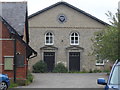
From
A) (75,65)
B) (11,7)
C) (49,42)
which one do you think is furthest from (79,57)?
(11,7)

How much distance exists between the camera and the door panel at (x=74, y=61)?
46.2m

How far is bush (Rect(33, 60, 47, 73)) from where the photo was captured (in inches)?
1746

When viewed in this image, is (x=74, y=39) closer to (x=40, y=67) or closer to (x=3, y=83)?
(x=40, y=67)

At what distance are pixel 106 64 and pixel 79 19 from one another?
6.53m

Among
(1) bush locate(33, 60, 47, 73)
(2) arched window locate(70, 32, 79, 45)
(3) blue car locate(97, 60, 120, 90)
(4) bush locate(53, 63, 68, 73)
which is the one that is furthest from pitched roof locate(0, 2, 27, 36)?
(2) arched window locate(70, 32, 79, 45)

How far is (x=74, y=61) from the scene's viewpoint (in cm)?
4612

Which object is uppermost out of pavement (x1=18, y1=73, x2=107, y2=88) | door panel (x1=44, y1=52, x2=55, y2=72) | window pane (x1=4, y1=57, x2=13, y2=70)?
door panel (x1=44, y1=52, x2=55, y2=72)

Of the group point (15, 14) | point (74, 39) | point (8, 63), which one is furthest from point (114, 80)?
point (74, 39)

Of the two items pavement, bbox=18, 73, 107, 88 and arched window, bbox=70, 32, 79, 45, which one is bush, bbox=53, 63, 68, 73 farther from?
pavement, bbox=18, 73, 107, 88

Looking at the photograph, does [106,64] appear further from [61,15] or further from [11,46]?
[11,46]

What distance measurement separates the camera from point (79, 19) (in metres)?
46.7

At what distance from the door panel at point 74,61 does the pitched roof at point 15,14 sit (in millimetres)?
18617

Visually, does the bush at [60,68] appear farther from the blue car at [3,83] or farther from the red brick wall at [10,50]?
the blue car at [3,83]

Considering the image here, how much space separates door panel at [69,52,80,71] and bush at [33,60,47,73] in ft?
11.2
